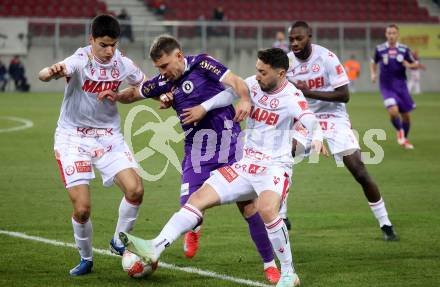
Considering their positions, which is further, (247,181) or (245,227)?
(245,227)

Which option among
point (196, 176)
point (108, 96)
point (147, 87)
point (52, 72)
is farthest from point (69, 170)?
point (196, 176)

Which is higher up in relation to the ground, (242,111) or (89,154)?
(242,111)

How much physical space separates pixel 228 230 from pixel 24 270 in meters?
2.91

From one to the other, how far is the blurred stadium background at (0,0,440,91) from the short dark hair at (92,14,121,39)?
28327mm

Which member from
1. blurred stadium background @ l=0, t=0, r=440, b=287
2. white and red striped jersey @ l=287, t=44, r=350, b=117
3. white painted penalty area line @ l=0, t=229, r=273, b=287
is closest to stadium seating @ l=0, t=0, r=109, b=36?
blurred stadium background @ l=0, t=0, r=440, b=287

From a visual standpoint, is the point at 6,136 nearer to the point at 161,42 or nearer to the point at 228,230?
the point at 228,230

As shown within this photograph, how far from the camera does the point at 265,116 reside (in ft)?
25.5

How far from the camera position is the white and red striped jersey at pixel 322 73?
10312 mm

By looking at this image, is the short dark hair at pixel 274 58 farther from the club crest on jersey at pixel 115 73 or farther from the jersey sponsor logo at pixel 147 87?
the club crest on jersey at pixel 115 73

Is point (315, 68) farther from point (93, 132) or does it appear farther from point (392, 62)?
point (392, 62)

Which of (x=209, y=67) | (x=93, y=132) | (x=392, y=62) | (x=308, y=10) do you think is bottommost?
(x=308, y=10)

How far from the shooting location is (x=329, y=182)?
570 inches

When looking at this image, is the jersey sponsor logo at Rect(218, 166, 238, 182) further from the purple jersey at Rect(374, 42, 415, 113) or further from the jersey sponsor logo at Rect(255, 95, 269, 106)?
the purple jersey at Rect(374, 42, 415, 113)

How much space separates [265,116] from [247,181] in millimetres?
627
